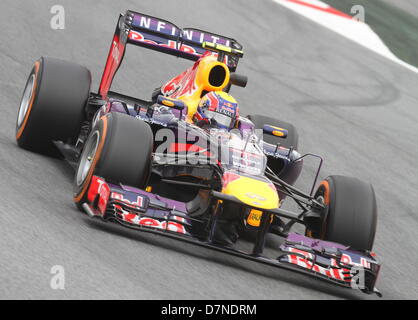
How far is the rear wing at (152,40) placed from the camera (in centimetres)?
1043

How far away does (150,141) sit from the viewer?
811 centimetres

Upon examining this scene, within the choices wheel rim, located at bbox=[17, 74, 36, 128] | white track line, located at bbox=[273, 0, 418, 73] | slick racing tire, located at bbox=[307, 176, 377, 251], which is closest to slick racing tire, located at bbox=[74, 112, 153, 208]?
slick racing tire, located at bbox=[307, 176, 377, 251]

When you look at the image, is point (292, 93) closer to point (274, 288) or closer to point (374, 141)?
point (374, 141)

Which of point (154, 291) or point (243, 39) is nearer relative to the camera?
point (154, 291)

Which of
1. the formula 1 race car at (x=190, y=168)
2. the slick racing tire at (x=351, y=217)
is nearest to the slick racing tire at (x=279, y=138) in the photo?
the formula 1 race car at (x=190, y=168)

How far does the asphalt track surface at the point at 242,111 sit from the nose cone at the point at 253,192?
549mm

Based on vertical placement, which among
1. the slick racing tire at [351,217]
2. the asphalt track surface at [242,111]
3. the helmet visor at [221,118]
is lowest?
the asphalt track surface at [242,111]

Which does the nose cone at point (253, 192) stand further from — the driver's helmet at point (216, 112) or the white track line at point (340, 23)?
the white track line at point (340, 23)

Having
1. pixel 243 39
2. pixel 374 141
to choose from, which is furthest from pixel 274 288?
pixel 243 39

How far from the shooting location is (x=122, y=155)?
802 cm

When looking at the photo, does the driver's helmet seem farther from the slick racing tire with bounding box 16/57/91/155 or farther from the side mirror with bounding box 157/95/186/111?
the slick racing tire with bounding box 16/57/91/155

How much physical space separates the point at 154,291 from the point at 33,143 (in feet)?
12.3
